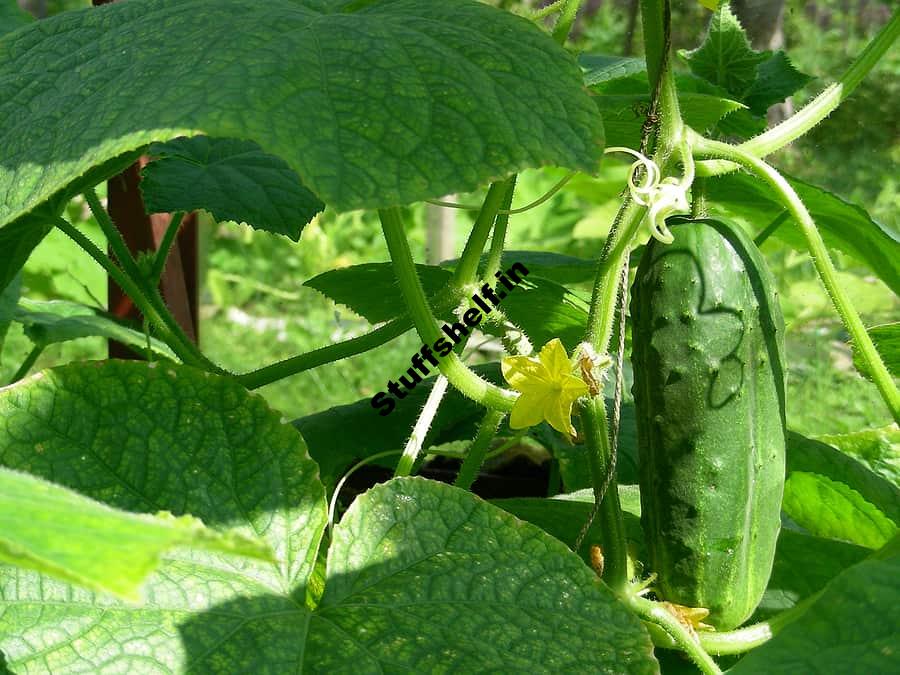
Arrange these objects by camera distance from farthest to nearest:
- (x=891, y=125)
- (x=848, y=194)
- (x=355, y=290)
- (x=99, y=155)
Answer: (x=891, y=125) < (x=848, y=194) < (x=355, y=290) < (x=99, y=155)

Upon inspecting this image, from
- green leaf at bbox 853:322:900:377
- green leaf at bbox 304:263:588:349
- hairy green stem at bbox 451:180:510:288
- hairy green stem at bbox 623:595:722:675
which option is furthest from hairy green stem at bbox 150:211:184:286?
green leaf at bbox 853:322:900:377

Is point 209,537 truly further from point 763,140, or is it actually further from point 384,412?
point 384,412

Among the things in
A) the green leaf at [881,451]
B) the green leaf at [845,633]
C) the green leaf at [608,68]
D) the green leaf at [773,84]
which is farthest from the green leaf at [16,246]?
the green leaf at [881,451]

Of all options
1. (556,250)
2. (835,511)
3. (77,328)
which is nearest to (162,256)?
(77,328)

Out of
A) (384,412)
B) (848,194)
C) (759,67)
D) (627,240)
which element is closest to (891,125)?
(848,194)

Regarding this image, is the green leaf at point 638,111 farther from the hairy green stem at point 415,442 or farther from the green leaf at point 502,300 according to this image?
the hairy green stem at point 415,442

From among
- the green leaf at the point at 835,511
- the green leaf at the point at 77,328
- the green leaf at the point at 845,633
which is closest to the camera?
the green leaf at the point at 845,633

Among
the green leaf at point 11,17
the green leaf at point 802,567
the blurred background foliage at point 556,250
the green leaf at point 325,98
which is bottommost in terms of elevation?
the blurred background foliage at point 556,250
